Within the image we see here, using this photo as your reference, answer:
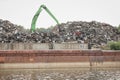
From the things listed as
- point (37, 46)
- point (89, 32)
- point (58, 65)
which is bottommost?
point (58, 65)

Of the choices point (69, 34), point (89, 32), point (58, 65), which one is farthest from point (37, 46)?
point (89, 32)

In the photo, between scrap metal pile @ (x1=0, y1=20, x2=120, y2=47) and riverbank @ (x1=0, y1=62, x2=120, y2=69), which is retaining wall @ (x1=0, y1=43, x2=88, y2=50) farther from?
riverbank @ (x1=0, y1=62, x2=120, y2=69)

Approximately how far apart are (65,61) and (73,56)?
806mm

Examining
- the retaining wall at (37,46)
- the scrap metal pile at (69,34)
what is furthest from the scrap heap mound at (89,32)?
the retaining wall at (37,46)

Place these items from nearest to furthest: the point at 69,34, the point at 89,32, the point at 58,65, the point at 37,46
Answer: the point at 58,65 < the point at 37,46 < the point at 69,34 < the point at 89,32

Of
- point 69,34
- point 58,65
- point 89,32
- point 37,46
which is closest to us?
point 58,65

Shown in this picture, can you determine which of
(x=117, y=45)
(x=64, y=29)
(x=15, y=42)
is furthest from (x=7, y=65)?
(x=64, y=29)

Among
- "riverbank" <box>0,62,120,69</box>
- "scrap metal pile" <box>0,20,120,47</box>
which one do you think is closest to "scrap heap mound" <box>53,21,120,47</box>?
"scrap metal pile" <box>0,20,120,47</box>

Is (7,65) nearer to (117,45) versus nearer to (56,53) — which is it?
(56,53)

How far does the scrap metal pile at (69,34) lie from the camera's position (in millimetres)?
40716

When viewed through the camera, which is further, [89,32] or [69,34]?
[89,32]

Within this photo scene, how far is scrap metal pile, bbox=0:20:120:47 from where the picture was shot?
134 ft

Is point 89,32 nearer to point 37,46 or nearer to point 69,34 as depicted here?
point 69,34

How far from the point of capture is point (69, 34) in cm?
4447
